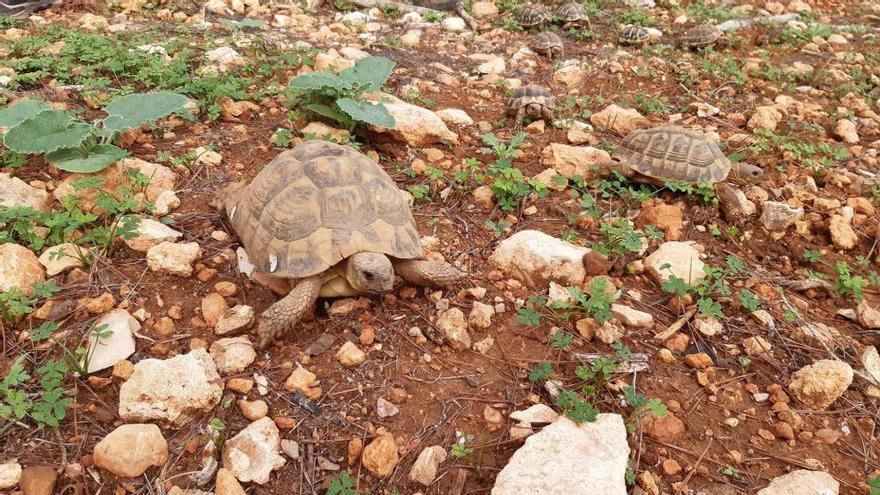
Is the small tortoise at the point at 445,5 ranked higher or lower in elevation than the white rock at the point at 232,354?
lower

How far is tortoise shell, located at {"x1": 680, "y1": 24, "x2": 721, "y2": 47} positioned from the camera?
7066mm

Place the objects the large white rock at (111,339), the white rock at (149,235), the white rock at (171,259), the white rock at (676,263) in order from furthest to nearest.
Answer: the white rock at (676,263), the white rock at (149,235), the white rock at (171,259), the large white rock at (111,339)

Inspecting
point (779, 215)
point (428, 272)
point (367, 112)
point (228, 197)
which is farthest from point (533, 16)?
point (428, 272)

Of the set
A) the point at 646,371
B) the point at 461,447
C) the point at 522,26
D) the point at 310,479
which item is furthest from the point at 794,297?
the point at 522,26

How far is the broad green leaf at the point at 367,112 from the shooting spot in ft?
13.1

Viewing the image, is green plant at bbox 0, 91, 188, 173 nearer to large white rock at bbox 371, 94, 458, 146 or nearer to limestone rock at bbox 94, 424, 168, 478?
large white rock at bbox 371, 94, 458, 146

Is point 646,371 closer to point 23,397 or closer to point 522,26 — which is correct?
point 23,397

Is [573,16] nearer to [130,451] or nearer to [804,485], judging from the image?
[804,485]

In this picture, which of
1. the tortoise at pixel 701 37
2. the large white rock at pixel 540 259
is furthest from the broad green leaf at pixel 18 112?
the tortoise at pixel 701 37

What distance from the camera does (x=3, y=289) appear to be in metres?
2.57

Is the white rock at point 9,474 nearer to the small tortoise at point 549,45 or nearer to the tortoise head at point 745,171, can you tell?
the tortoise head at point 745,171

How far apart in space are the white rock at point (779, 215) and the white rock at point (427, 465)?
9.90ft

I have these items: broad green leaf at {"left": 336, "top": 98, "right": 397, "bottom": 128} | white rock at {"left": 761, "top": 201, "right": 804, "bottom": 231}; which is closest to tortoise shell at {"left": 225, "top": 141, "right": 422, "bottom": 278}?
broad green leaf at {"left": 336, "top": 98, "right": 397, "bottom": 128}

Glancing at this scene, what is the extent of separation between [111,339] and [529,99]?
3.84 meters
